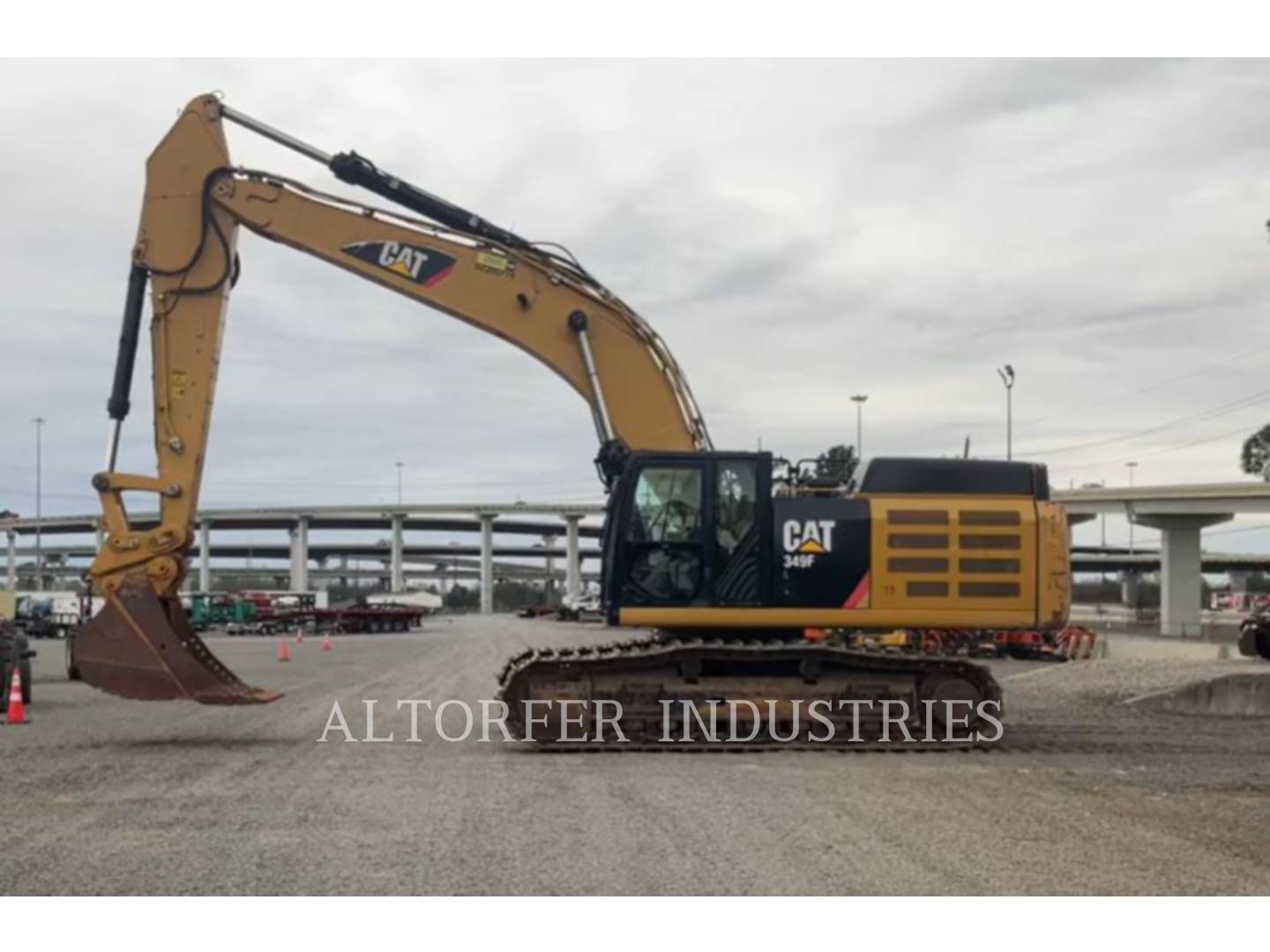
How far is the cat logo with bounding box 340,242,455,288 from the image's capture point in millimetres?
14531

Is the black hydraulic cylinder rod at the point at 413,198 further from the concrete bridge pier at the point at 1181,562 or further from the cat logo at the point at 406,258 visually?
the concrete bridge pier at the point at 1181,562

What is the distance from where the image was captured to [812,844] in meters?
8.34

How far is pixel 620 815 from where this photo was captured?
940cm

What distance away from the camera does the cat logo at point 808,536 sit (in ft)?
43.4

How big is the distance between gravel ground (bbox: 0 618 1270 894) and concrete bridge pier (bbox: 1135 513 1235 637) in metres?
44.5

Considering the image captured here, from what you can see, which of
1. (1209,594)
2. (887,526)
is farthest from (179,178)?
(1209,594)

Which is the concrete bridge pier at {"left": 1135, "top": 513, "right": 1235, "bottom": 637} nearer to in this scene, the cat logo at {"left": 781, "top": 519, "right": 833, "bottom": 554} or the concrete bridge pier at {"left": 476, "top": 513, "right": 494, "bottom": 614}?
the cat logo at {"left": 781, "top": 519, "right": 833, "bottom": 554}

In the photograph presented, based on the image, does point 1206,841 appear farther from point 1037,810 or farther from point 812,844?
point 812,844

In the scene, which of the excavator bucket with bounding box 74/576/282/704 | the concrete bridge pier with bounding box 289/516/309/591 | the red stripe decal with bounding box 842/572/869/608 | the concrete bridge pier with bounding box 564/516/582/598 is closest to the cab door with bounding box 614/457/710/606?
the red stripe decal with bounding box 842/572/869/608

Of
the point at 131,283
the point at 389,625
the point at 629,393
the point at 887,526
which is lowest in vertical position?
the point at 389,625

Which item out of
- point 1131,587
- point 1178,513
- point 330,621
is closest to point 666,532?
point 1178,513

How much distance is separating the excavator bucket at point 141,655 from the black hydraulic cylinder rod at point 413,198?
523 centimetres

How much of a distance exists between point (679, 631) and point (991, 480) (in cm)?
391

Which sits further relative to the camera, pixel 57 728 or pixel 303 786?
pixel 57 728
